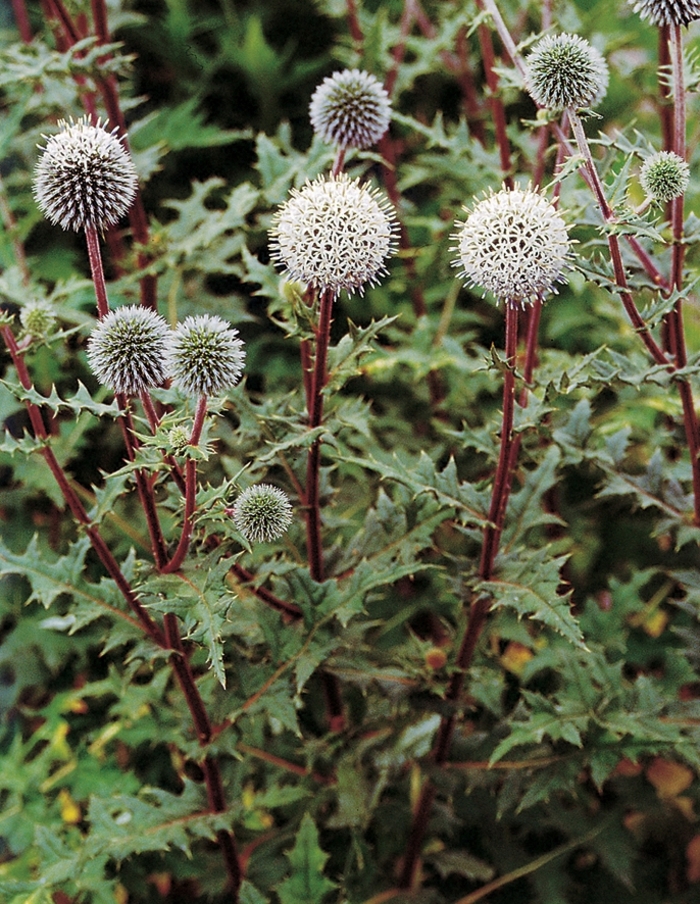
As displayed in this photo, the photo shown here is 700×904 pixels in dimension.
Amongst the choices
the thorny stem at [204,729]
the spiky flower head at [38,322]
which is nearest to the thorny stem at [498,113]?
the spiky flower head at [38,322]

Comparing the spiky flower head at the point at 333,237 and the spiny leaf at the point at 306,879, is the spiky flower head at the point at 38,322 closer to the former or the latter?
the spiky flower head at the point at 333,237

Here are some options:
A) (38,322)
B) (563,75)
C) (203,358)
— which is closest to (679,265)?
(563,75)

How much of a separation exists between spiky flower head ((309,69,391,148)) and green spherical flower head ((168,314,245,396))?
0.48 m

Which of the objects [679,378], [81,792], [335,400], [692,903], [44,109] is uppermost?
[44,109]

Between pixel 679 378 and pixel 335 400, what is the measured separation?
93 cm

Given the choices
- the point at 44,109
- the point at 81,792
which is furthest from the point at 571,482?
the point at 44,109

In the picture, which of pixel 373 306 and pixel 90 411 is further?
Result: pixel 373 306

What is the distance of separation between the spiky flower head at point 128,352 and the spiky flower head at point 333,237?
25cm

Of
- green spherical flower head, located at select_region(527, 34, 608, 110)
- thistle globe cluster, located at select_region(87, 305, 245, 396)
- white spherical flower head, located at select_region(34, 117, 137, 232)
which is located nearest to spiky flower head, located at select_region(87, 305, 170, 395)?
thistle globe cluster, located at select_region(87, 305, 245, 396)

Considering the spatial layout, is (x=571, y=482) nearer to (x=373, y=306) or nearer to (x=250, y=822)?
(x=373, y=306)

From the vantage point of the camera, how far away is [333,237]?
1.38 m

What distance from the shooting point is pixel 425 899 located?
201 cm

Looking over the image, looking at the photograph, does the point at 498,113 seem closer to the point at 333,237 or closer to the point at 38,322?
the point at 333,237

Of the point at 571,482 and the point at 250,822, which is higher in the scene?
the point at 571,482
